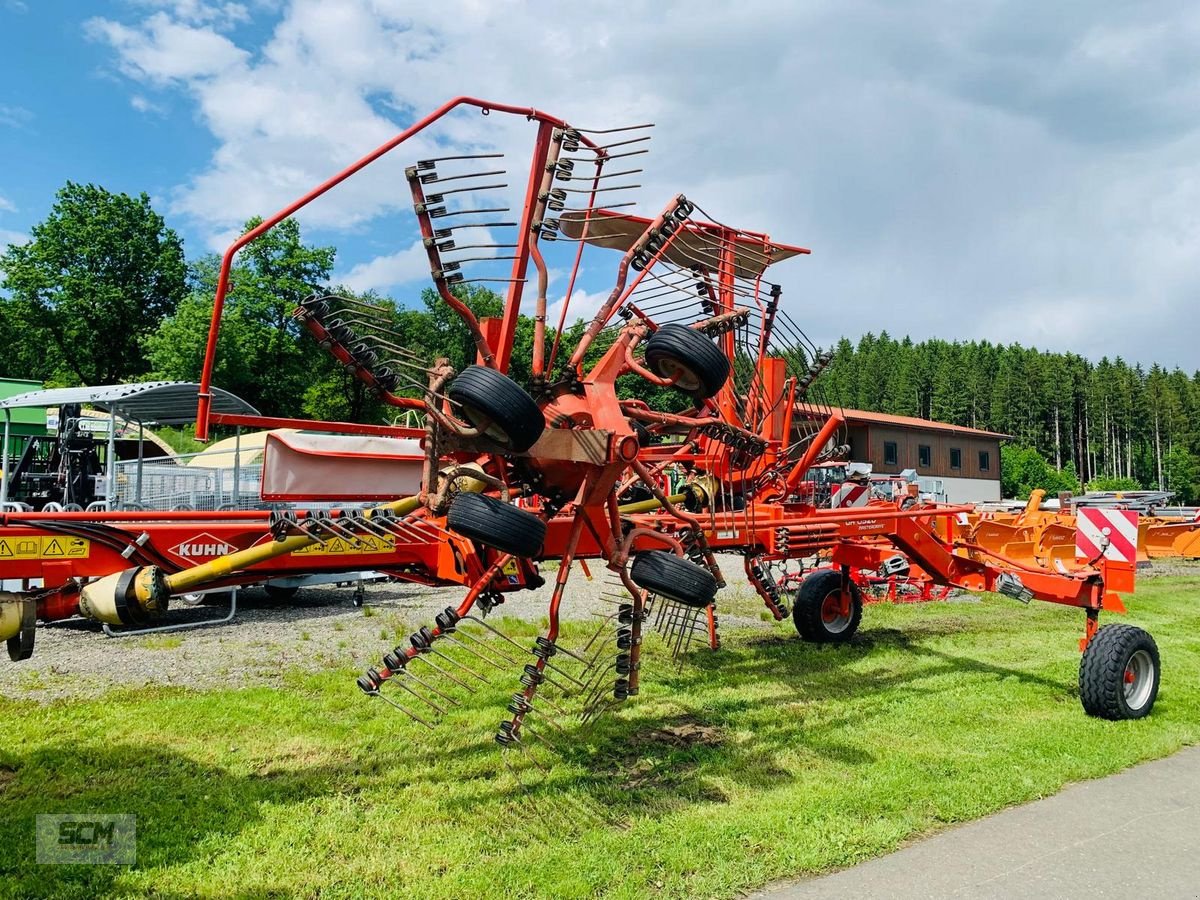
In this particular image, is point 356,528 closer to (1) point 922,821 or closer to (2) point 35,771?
(2) point 35,771

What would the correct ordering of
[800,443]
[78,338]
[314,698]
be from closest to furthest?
[314,698] < [800,443] < [78,338]

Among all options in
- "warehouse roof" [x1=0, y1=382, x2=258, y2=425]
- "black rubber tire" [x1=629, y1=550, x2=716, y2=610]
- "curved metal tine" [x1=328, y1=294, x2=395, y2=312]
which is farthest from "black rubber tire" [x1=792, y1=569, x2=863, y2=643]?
"warehouse roof" [x1=0, y1=382, x2=258, y2=425]

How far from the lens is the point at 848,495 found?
1131 centimetres

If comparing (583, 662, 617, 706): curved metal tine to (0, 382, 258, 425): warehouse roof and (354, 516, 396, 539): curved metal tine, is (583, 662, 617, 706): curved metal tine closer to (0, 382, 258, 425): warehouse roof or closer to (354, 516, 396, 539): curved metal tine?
(354, 516, 396, 539): curved metal tine

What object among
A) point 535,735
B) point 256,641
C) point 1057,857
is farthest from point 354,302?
point 256,641

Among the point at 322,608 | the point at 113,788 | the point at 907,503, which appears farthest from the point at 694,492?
the point at 322,608

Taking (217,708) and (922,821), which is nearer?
(922,821)

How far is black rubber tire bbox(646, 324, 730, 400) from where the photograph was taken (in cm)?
457

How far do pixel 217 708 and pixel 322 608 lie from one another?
522cm

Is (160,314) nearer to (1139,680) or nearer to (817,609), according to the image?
(817,609)

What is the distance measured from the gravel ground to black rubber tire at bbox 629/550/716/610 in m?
3.15

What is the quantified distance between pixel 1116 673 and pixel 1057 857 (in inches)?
110

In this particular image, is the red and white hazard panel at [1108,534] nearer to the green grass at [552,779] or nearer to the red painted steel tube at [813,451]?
the green grass at [552,779]

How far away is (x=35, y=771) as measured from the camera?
4855 millimetres
